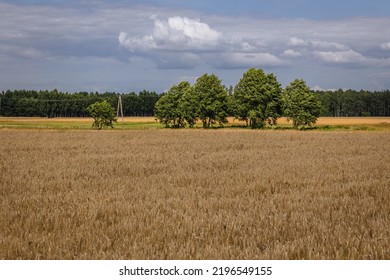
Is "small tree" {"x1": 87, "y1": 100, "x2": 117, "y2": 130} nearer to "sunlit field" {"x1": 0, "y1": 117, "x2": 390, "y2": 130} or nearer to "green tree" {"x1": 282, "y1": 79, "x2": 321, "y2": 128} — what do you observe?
"sunlit field" {"x1": 0, "y1": 117, "x2": 390, "y2": 130}

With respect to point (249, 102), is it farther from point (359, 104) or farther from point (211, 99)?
point (359, 104)

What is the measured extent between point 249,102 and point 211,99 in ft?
24.5

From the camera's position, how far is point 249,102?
285 feet

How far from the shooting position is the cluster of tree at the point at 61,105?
174 metres

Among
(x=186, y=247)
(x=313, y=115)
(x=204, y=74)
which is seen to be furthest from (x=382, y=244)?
(x=204, y=74)

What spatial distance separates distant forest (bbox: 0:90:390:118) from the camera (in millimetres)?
174250

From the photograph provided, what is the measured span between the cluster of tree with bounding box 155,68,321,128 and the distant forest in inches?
3375

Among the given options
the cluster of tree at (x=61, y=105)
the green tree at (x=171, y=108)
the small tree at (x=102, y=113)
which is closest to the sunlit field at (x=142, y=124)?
the green tree at (x=171, y=108)

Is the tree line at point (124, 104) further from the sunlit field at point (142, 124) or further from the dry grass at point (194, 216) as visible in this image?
the dry grass at point (194, 216)

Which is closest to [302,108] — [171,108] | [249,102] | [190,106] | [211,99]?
[249,102]

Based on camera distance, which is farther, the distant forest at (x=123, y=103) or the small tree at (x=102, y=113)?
the distant forest at (x=123, y=103)

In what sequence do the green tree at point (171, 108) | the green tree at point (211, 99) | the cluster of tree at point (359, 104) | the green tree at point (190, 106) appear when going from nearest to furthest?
1. the green tree at point (211, 99)
2. the green tree at point (190, 106)
3. the green tree at point (171, 108)
4. the cluster of tree at point (359, 104)

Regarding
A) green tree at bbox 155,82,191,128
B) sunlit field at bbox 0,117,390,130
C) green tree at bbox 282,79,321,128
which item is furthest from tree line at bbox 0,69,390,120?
green tree at bbox 282,79,321,128

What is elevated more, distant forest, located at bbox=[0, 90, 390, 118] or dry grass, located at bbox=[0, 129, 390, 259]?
distant forest, located at bbox=[0, 90, 390, 118]
